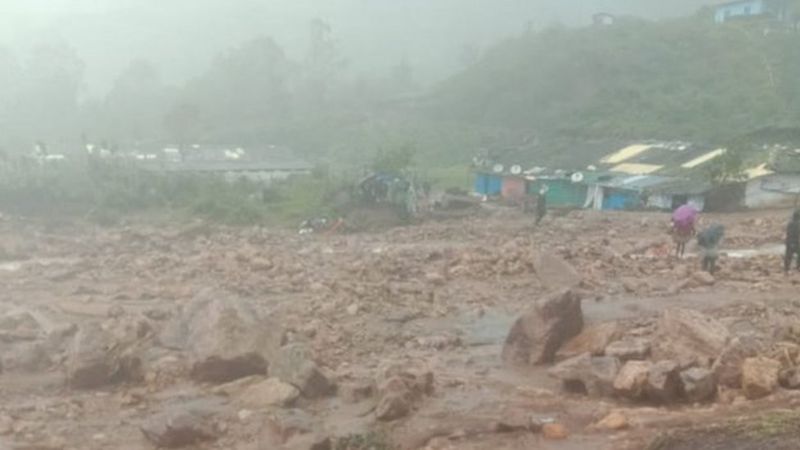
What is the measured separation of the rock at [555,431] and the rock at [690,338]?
1.63 m

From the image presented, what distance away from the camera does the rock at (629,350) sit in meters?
9.62

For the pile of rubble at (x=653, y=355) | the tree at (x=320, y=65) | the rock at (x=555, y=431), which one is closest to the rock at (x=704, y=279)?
the pile of rubble at (x=653, y=355)

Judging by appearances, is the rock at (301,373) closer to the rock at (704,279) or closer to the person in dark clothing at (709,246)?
the rock at (704,279)

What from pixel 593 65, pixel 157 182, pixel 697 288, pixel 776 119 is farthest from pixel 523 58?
pixel 697 288

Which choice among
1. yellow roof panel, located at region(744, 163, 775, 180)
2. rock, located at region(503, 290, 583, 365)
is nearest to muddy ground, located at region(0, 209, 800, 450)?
rock, located at region(503, 290, 583, 365)

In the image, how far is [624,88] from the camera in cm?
5350

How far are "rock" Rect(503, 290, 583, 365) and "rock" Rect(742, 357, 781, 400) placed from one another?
232 centimetres

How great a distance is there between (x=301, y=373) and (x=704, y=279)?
7.30 m

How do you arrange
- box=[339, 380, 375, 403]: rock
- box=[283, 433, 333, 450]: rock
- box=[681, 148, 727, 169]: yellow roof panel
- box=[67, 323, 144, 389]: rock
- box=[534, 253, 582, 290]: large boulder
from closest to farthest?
1. box=[283, 433, 333, 450]: rock
2. box=[339, 380, 375, 403]: rock
3. box=[67, 323, 144, 389]: rock
4. box=[534, 253, 582, 290]: large boulder
5. box=[681, 148, 727, 169]: yellow roof panel

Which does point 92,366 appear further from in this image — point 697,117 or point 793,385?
point 697,117

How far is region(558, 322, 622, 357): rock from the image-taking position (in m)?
10.2

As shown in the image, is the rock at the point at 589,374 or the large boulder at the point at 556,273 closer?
the rock at the point at 589,374

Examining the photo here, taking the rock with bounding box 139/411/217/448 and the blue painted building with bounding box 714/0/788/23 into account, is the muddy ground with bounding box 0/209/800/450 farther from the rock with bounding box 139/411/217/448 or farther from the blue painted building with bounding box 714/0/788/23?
the blue painted building with bounding box 714/0/788/23

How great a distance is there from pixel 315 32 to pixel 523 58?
15.5 meters
